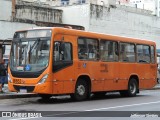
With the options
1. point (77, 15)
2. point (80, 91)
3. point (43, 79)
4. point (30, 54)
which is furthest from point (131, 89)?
point (77, 15)

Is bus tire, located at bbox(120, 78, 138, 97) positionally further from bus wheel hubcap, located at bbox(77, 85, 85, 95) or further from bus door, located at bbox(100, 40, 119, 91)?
bus wheel hubcap, located at bbox(77, 85, 85, 95)

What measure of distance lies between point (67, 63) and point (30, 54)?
5.07ft

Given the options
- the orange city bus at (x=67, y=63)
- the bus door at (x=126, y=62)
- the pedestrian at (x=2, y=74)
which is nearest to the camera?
the orange city bus at (x=67, y=63)

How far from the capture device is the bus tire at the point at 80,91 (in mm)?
17625

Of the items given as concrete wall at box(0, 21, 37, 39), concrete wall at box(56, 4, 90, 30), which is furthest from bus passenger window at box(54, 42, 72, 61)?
concrete wall at box(56, 4, 90, 30)

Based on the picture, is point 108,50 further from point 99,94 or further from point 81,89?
point 99,94

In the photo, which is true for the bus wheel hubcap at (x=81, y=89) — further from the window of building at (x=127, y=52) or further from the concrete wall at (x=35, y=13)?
the concrete wall at (x=35, y=13)

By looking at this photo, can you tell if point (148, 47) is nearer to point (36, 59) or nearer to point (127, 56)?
point (127, 56)

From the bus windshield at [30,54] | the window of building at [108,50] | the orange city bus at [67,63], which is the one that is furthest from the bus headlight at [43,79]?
the window of building at [108,50]

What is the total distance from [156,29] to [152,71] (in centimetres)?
2560

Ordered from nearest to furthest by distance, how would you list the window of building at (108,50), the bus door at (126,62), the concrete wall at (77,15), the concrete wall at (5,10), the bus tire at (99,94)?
1. the window of building at (108,50)
2. the bus door at (126,62)
3. the bus tire at (99,94)
4. the concrete wall at (5,10)
5. the concrete wall at (77,15)

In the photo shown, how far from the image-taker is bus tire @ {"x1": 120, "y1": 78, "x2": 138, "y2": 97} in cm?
2128

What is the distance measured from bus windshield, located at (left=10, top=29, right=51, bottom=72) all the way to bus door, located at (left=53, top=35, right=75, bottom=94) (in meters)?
0.41

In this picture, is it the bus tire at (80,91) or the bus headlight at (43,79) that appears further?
the bus tire at (80,91)
